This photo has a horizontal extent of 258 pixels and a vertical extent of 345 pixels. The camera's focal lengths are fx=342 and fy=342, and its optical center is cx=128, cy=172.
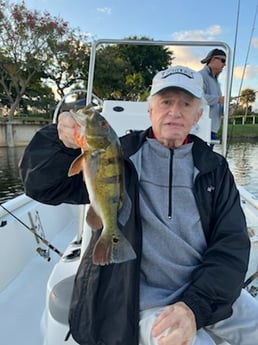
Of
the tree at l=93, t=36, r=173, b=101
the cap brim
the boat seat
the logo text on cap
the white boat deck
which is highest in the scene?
the tree at l=93, t=36, r=173, b=101

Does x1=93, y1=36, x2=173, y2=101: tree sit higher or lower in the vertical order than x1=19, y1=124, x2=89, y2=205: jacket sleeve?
higher

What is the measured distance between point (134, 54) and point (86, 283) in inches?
1168

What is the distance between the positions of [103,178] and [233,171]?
1246 centimetres

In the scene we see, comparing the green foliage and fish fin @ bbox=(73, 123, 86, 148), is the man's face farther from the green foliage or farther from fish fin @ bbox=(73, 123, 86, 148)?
the green foliage

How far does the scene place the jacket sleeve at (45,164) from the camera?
1.45 meters

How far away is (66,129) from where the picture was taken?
1.33 meters

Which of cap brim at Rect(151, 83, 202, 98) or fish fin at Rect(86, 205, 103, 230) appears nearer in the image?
fish fin at Rect(86, 205, 103, 230)

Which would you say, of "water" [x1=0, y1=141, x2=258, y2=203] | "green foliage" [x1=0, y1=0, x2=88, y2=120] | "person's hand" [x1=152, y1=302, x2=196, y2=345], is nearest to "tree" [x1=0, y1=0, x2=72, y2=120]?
"green foliage" [x1=0, y1=0, x2=88, y2=120]

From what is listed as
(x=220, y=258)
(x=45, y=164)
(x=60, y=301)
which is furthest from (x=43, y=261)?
(x=220, y=258)

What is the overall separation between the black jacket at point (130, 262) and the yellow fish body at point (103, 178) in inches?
4.7

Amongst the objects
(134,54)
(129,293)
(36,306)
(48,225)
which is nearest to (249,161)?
(48,225)

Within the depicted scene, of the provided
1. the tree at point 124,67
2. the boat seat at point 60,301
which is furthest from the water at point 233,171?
the tree at point 124,67

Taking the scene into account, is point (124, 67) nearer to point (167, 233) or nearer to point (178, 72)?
point (178, 72)

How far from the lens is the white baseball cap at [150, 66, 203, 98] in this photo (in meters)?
1.57
